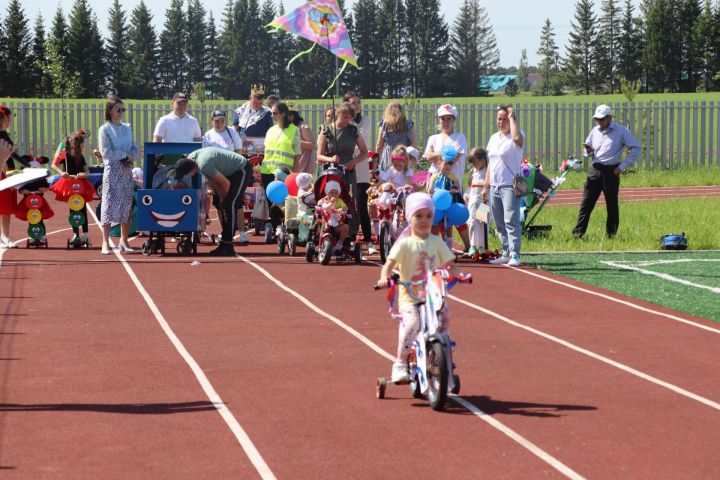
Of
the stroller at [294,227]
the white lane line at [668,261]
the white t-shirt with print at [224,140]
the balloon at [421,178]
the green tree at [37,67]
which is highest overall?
the green tree at [37,67]

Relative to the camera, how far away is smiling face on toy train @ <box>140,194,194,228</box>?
55.8 feet

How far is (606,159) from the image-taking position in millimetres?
19469

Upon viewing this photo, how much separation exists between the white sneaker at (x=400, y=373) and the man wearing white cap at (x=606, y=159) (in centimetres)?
1083

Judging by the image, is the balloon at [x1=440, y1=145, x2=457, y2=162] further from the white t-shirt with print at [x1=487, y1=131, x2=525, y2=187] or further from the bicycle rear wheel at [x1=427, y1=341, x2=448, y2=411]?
the bicycle rear wheel at [x1=427, y1=341, x2=448, y2=411]

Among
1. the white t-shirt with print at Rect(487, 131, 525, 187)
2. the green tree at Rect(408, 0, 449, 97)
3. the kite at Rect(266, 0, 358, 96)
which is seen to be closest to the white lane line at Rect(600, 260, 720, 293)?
the white t-shirt with print at Rect(487, 131, 525, 187)

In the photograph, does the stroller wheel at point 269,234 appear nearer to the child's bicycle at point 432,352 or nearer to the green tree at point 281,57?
the child's bicycle at point 432,352

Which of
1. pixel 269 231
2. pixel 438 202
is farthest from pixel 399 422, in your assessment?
pixel 269 231

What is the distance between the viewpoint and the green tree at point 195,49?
148 meters

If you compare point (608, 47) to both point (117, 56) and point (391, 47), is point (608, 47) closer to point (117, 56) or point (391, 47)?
point (391, 47)

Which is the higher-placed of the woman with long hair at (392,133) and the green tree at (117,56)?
the green tree at (117,56)

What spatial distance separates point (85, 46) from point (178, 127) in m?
95.8

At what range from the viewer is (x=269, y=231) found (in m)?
19.1

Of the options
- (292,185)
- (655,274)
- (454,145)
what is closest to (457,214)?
(454,145)

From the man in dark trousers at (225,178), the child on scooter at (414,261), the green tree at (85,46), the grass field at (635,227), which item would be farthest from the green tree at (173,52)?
the child on scooter at (414,261)
